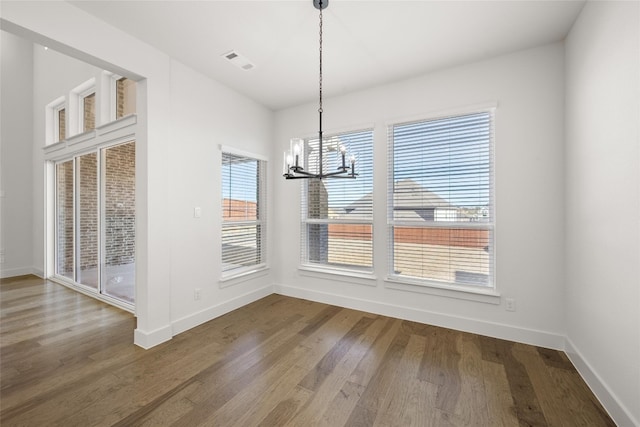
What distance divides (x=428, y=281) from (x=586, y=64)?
2404mm

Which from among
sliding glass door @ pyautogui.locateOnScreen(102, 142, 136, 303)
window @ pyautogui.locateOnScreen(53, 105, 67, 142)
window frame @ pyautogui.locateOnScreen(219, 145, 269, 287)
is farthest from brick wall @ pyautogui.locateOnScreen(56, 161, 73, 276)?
window frame @ pyautogui.locateOnScreen(219, 145, 269, 287)

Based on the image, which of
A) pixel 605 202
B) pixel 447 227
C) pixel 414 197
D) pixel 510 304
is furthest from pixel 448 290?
pixel 605 202

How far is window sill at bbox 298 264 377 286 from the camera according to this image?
11.7ft

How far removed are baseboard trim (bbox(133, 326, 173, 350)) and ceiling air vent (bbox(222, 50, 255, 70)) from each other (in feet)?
9.49

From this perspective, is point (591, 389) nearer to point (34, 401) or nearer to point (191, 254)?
point (191, 254)

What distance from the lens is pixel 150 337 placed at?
2609mm

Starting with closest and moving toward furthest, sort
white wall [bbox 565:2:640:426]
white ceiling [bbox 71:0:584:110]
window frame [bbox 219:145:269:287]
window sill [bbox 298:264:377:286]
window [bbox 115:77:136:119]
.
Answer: white wall [bbox 565:2:640:426] → white ceiling [bbox 71:0:584:110] → window [bbox 115:77:136:119] → window sill [bbox 298:264:377:286] → window frame [bbox 219:145:269:287]

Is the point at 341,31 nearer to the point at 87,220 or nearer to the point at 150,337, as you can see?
the point at 150,337

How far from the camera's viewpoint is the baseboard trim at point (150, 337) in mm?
2596

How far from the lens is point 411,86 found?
10.8 feet

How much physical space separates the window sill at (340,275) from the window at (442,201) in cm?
32

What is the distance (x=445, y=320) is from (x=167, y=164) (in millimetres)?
3501

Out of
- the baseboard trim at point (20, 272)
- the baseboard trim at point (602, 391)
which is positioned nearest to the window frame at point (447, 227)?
the baseboard trim at point (602, 391)

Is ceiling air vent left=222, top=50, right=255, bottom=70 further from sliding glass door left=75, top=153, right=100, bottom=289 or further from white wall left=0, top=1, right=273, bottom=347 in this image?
sliding glass door left=75, top=153, right=100, bottom=289
